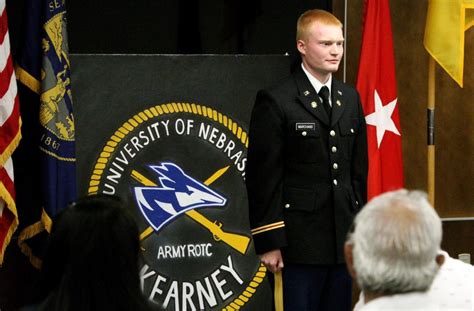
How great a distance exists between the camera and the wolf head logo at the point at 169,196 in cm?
524

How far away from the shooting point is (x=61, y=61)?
4898 mm

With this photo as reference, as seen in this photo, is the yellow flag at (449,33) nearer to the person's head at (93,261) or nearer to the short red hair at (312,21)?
the short red hair at (312,21)

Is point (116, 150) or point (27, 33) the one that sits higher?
point (27, 33)

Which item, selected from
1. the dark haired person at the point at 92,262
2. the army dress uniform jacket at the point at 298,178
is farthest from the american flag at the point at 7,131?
the dark haired person at the point at 92,262

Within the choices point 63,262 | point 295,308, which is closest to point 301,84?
point 295,308

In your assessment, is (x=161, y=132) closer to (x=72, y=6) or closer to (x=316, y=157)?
(x=72, y=6)

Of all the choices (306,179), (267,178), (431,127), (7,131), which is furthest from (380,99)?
(7,131)

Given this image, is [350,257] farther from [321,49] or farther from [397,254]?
[321,49]

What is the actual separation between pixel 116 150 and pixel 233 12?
100 cm

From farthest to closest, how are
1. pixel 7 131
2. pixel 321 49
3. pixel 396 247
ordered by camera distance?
pixel 7 131, pixel 321 49, pixel 396 247

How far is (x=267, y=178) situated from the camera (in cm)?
423

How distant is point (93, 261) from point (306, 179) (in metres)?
2.03

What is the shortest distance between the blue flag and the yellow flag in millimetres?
1983

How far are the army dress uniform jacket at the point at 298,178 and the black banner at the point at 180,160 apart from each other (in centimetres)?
103
